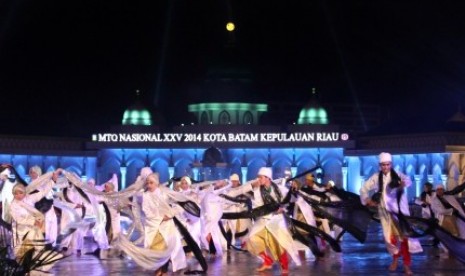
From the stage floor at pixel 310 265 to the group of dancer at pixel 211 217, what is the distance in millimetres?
307

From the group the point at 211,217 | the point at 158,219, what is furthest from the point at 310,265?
the point at 211,217

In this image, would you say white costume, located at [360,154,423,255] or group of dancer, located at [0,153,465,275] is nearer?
group of dancer, located at [0,153,465,275]

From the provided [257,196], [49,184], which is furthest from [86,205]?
[257,196]

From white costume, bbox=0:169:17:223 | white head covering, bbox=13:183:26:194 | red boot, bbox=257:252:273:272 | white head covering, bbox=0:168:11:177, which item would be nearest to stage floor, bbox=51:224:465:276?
red boot, bbox=257:252:273:272

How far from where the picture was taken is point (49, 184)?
2289 centimetres

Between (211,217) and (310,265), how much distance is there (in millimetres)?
4614

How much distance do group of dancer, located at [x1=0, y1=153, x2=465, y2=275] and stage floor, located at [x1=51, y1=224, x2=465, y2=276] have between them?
1.01 ft

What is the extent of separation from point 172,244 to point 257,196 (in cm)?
195

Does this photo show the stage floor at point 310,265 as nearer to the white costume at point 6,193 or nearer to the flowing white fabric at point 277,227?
the flowing white fabric at point 277,227

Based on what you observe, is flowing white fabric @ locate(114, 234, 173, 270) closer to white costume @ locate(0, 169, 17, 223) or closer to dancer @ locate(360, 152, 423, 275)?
dancer @ locate(360, 152, 423, 275)

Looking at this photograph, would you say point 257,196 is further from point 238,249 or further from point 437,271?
point 238,249

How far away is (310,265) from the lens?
2336cm

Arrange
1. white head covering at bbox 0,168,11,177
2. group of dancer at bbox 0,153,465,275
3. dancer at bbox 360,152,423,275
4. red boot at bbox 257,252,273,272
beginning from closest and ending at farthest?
group of dancer at bbox 0,153,465,275, dancer at bbox 360,152,423,275, red boot at bbox 257,252,273,272, white head covering at bbox 0,168,11,177

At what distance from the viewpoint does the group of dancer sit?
67.3 feet
